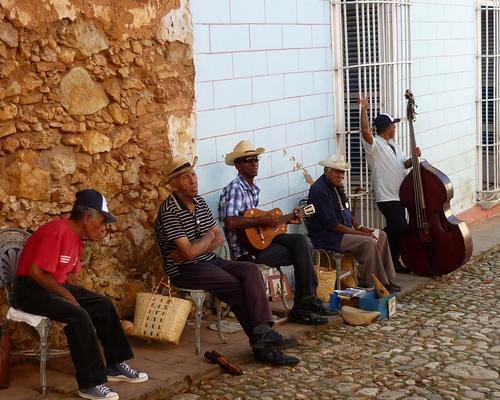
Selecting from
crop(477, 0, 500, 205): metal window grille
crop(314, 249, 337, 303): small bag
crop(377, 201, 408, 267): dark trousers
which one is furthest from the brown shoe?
crop(477, 0, 500, 205): metal window grille

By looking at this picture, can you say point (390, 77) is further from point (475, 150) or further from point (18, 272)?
point (18, 272)

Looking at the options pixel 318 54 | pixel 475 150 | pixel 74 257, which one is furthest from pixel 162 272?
pixel 475 150

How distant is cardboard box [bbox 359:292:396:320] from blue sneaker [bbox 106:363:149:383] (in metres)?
2.20

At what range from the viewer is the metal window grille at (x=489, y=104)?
11.0m

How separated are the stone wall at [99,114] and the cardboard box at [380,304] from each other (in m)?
1.66

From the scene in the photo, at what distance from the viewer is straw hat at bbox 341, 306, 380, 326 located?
6418 mm

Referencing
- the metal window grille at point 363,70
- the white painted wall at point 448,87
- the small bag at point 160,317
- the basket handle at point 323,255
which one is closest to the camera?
the small bag at point 160,317

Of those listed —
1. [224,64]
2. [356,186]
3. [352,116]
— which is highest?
[224,64]

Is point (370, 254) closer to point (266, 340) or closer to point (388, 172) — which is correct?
point (388, 172)

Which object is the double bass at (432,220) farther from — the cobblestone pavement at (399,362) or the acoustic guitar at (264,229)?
the acoustic guitar at (264,229)

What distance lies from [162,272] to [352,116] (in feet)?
9.71

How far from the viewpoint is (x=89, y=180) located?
5613 mm

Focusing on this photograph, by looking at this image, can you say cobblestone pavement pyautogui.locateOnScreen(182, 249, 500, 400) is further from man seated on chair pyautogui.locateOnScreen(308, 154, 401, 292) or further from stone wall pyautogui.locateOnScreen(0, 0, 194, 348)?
stone wall pyautogui.locateOnScreen(0, 0, 194, 348)

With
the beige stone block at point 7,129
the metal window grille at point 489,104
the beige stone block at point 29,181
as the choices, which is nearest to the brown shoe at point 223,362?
the beige stone block at point 29,181
